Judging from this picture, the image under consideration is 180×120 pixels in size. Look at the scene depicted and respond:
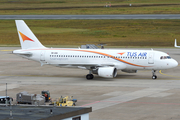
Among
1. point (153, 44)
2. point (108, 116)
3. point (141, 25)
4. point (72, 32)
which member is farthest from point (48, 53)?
point (141, 25)

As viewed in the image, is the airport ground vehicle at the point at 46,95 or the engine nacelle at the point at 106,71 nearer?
the airport ground vehicle at the point at 46,95

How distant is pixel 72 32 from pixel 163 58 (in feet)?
251

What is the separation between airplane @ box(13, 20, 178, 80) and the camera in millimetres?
53750

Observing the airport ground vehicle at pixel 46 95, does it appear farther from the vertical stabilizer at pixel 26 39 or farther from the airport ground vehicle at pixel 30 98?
the vertical stabilizer at pixel 26 39

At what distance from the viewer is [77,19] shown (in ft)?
503

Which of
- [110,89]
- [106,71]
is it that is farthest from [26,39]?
[110,89]

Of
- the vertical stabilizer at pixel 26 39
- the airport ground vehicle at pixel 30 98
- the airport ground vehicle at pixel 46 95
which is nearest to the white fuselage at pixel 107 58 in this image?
the vertical stabilizer at pixel 26 39

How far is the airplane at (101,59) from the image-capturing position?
53750 millimetres

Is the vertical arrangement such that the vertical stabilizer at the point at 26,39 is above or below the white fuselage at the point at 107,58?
above

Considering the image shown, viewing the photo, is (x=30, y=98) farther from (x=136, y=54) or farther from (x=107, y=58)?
(x=136, y=54)

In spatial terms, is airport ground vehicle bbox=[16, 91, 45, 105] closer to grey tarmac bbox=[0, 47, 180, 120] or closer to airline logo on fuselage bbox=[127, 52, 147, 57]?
grey tarmac bbox=[0, 47, 180, 120]

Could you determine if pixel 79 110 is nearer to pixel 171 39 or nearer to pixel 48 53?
pixel 48 53

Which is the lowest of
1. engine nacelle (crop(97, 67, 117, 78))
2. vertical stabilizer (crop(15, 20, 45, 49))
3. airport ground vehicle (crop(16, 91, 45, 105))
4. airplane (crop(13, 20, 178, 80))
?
airport ground vehicle (crop(16, 91, 45, 105))

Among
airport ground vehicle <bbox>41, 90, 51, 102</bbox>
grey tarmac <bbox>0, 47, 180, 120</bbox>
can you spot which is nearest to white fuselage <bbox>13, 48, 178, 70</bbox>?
grey tarmac <bbox>0, 47, 180, 120</bbox>
